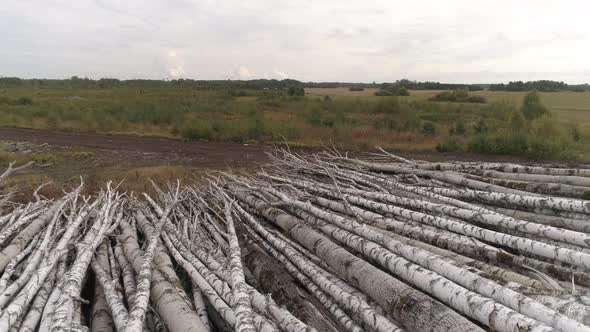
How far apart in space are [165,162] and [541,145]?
44.0 feet

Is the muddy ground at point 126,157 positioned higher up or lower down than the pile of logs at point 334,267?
lower down

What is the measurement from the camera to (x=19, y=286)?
268 cm

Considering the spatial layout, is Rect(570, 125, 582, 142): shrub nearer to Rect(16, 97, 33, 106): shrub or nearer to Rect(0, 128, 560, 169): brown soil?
Rect(0, 128, 560, 169): brown soil

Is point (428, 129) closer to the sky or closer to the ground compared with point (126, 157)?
closer to the sky

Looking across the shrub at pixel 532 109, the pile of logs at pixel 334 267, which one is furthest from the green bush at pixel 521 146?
the pile of logs at pixel 334 267

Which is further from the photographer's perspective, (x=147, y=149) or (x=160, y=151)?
(x=147, y=149)

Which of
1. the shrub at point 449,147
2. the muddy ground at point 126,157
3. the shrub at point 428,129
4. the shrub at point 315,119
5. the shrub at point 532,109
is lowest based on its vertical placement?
the muddy ground at point 126,157

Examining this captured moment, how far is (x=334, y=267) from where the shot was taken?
312 cm

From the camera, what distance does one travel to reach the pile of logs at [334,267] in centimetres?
217

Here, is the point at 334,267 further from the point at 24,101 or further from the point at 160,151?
the point at 24,101

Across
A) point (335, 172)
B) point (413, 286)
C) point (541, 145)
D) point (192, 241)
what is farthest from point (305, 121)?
point (413, 286)

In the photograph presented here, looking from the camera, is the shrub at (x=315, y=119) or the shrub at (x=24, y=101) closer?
the shrub at (x=315, y=119)

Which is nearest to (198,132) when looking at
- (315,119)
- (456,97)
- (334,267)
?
(315,119)

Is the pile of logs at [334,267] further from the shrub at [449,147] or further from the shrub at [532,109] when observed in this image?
the shrub at [532,109]
